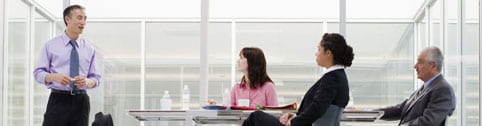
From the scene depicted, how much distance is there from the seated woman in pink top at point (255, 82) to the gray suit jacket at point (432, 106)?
37.3 inches

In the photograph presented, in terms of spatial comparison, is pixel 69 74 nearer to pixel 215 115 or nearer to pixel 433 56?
pixel 215 115

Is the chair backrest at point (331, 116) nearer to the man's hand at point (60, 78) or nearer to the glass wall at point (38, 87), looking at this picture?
the man's hand at point (60, 78)

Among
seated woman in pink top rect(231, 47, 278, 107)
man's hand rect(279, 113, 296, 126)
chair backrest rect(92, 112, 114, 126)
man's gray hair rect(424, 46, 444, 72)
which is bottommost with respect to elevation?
man's hand rect(279, 113, 296, 126)

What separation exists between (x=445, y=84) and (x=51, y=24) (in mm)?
3143

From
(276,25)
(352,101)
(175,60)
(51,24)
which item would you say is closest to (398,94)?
(352,101)

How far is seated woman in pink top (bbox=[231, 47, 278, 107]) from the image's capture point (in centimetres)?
528

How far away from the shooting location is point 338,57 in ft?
14.3

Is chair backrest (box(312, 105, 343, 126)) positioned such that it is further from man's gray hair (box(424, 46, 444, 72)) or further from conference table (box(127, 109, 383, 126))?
man's gray hair (box(424, 46, 444, 72))

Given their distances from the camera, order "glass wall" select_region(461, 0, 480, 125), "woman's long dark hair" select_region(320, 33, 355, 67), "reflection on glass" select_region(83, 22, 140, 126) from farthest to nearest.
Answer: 1. "reflection on glass" select_region(83, 22, 140, 126)
2. "glass wall" select_region(461, 0, 480, 125)
3. "woman's long dark hair" select_region(320, 33, 355, 67)

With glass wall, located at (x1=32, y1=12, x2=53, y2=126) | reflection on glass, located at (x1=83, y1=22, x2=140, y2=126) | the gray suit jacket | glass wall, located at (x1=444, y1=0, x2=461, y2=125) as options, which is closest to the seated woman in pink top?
the gray suit jacket

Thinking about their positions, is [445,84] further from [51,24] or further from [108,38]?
[51,24]

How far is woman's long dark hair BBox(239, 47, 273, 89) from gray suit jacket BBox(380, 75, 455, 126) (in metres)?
1.01

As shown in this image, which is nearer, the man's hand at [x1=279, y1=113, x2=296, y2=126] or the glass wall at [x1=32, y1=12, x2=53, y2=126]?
the man's hand at [x1=279, y1=113, x2=296, y2=126]

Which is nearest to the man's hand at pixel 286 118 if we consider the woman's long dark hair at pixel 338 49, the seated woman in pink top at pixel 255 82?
the woman's long dark hair at pixel 338 49
